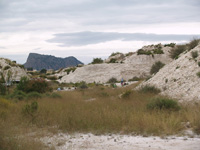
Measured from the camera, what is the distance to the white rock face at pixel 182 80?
540 inches

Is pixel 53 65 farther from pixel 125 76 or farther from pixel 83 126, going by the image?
pixel 83 126

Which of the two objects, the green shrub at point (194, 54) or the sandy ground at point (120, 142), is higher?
the green shrub at point (194, 54)

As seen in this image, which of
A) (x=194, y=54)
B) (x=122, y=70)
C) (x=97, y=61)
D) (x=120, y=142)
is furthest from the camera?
(x=97, y=61)

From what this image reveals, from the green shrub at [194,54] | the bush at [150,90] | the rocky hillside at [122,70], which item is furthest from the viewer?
the rocky hillside at [122,70]

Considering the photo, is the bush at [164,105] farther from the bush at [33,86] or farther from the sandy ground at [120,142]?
the bush at [33,86]

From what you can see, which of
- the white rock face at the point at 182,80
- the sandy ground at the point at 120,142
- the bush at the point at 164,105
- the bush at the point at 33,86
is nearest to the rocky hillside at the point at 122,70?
the bush at the point at 33,86

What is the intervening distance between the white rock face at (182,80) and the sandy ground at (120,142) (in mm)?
6707

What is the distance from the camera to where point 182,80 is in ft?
52.0

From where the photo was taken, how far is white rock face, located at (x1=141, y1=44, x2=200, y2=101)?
13.7m

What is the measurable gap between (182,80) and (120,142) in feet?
34.9

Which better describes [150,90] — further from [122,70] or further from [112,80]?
[122,70]

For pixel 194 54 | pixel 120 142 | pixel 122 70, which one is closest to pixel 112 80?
pixel 122 70

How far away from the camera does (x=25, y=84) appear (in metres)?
22.8

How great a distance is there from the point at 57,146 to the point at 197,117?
189 inches
